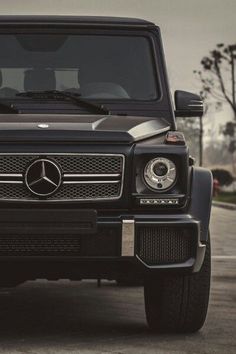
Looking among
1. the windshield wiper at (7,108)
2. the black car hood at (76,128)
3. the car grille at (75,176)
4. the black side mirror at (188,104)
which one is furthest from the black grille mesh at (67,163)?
the black side mirror at (188,104)

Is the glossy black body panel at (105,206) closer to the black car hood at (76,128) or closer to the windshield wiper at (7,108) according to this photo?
the black car hood at (76,128)

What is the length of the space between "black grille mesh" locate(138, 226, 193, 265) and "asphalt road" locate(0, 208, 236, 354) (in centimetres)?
52

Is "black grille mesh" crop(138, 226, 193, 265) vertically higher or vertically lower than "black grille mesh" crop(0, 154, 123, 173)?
lower

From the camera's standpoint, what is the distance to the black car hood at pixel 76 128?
639 cm

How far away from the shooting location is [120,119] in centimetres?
691

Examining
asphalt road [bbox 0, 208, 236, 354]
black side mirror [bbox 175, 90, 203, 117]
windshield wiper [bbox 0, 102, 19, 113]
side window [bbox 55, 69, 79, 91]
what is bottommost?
asphalt road [bbox 0, 208, 236, 354]

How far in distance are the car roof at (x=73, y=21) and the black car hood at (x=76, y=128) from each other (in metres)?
1.09

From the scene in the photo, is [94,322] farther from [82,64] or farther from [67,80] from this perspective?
[82,64]

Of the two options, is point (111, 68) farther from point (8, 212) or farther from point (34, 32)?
point (8, 212)

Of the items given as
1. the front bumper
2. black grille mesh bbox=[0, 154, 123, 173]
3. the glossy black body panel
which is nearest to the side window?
the glossy black body panel

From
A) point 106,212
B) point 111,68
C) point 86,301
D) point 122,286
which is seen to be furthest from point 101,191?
point 122,286

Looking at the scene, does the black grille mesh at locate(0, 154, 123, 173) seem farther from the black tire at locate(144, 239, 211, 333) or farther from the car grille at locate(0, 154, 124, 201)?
the black tire at locate(144, 239, 211, 333)

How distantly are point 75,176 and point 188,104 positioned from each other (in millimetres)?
1555

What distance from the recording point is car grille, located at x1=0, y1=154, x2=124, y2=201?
632 centimetres
